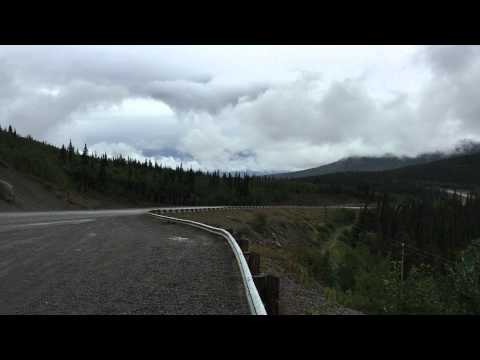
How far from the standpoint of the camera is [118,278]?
8.73 meters

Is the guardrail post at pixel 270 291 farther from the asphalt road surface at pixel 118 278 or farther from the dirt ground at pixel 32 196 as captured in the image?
the dirt ground at pixel 32 196

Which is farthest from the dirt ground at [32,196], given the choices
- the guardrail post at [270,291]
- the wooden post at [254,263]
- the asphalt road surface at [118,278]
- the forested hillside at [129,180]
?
the guardrail post at [270,291]

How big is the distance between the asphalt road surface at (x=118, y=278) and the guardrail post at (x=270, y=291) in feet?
1.19

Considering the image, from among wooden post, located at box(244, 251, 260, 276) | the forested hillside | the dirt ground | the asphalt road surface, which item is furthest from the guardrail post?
the forested hillside

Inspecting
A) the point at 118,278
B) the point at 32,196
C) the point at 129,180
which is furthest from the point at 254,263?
the point at 129,180

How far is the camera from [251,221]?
5216 cm

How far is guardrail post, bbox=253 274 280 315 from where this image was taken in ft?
20.5

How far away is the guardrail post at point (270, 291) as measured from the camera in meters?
6.25

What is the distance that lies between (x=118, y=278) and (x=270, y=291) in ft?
13.0

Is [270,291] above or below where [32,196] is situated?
above

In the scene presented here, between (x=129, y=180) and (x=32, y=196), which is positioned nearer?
(x=32, y=196)

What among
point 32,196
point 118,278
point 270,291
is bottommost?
point 118,278

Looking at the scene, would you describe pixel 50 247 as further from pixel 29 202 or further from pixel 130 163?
pixel 130 163

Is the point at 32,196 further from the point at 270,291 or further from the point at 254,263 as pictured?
the point at 270,291
